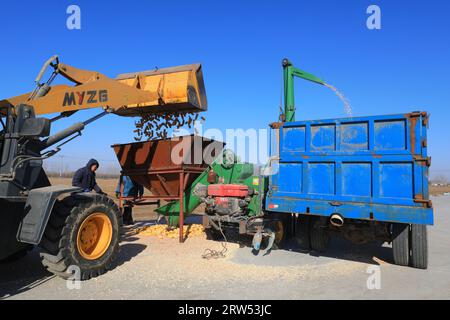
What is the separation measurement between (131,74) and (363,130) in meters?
5.41

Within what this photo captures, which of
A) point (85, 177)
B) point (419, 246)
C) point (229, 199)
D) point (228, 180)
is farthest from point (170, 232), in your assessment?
point (419, 246)

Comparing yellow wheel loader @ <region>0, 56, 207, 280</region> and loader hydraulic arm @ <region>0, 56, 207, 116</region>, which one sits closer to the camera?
yellow wheel loader @ <region>0, 56, 207, 280</region>

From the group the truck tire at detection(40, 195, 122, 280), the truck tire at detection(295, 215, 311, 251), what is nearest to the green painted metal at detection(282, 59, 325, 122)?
the truck tire at detection(295, 215, 311, 251)

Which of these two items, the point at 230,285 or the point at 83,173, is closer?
the point at 230,285

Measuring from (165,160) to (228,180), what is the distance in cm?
162

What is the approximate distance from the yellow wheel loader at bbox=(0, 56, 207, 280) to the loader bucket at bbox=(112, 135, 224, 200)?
2.18 meters

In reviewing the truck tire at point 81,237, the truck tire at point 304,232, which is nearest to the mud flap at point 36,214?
the truck tire at point 81,237

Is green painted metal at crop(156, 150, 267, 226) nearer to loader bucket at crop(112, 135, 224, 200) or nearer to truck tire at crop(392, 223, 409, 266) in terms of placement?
loader bucket at crop(112, 135, 224, 200)

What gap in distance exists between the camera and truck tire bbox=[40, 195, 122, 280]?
4.88 metres

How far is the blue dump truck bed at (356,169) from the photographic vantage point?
5.70 meters

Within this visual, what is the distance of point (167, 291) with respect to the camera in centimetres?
487
